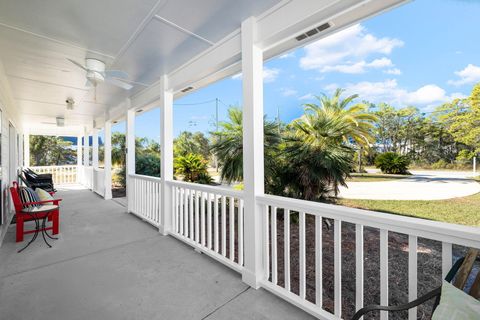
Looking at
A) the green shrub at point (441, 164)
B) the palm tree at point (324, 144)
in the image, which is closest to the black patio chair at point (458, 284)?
the palm tree at point (324, 144)

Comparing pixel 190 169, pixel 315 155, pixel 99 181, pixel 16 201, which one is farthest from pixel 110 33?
pixel 99 181

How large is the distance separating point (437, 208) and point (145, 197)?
6.43m

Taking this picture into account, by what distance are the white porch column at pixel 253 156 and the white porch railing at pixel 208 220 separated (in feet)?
0.62

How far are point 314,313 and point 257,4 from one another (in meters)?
2.53

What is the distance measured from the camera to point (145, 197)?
4.20 meters

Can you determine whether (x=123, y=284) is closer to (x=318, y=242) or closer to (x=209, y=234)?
(x=209, y=234)

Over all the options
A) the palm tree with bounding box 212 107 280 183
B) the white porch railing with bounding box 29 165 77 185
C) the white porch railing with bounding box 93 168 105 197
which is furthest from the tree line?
the white porch railing with bounding box 29 165 77 185

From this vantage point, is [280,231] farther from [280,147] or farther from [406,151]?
[406,151]

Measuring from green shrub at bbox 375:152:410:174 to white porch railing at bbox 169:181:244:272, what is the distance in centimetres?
362

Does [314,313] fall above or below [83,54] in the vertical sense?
below

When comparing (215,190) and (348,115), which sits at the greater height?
(348,115)

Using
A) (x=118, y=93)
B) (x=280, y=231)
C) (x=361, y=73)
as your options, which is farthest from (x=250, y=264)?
(x=361, y=73)

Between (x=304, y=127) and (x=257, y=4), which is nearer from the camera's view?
(x=257, y=4)

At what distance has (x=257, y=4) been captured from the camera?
1.78 m
